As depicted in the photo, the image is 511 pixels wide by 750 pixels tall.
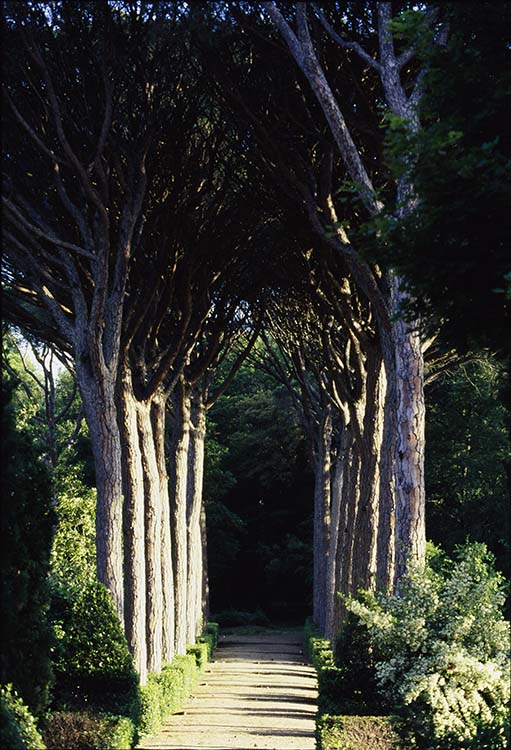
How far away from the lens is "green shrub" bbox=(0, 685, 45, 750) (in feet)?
27.4

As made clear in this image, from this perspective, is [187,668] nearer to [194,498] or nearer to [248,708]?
[248,708]

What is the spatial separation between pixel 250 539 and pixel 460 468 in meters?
16.5

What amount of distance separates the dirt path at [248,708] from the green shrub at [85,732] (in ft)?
10.2

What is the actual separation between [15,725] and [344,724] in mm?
4235

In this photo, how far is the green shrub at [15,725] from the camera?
8.36m

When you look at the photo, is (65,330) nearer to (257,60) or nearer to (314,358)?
(257,60)

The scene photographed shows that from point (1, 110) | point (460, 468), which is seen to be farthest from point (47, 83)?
point (460, 468)

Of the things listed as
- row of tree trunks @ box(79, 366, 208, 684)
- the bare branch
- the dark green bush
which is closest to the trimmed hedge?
row of tree trunks @ box(79, 366, 208, 684)

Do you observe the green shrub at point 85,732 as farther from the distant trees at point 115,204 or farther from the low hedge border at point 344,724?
the distant trees at point 115,204

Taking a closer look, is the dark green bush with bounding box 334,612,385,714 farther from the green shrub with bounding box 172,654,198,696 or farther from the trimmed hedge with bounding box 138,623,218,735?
the green shrub with bounding box 172,654,198,696

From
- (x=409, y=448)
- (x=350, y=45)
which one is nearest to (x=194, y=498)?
(x=409, y=448)

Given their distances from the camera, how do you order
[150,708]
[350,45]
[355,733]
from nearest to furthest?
[355,733]
[350,45]
[150,708]

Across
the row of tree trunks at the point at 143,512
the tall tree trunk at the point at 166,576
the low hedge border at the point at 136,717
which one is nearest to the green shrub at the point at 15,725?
the low hedge border at the point at 136,717

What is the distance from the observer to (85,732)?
10.6 meters
